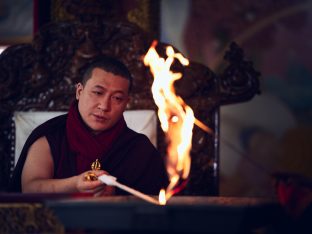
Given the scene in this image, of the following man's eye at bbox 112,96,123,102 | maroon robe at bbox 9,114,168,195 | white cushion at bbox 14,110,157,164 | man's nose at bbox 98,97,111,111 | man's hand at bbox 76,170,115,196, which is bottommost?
man's hand at bbox 76,170,115,196

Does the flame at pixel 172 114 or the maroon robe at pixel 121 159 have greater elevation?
the flame at pixel 172 114

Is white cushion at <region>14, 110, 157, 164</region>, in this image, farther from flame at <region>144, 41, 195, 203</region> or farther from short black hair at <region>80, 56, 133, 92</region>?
short black hair at <region>80, 56, 133, 92</region>

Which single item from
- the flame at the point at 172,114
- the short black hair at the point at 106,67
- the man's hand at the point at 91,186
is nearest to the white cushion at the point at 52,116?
the flame at the point at 172,114

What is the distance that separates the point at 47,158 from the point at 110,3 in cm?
82

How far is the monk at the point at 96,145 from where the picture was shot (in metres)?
1.80

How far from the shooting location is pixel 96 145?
1817 mm

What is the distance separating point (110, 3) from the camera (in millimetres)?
2270

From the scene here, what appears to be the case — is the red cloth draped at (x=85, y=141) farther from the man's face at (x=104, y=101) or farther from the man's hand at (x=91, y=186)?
the man's hand at (x=91, y=186)

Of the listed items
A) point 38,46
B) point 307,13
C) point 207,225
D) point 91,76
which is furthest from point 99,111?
point 307,13

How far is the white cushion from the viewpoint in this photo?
6.81 feet

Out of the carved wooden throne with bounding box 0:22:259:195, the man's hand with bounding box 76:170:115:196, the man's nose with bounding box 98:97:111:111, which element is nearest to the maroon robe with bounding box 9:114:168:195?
the man's nose with bounding box 98:97:111:111

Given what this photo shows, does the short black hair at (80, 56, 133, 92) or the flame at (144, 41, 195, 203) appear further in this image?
the flame at (144, 41, 195, 203)

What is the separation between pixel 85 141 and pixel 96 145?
42mm

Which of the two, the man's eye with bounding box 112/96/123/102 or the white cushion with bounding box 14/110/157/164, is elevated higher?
the man's eye with bounding box 112/96/123/102
